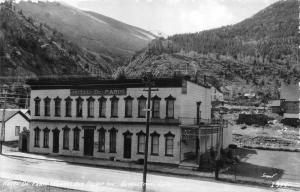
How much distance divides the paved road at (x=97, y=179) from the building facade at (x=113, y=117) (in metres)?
5.34

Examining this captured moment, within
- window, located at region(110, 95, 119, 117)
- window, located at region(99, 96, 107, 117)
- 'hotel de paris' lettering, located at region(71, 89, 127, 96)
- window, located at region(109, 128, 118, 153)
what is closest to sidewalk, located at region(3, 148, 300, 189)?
window, located at region(109, 128, 118, 153)

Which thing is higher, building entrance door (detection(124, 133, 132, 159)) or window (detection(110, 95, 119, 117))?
window (detection(110, 95, 119, 117))

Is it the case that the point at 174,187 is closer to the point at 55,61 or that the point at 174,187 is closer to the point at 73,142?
the point at 73,142

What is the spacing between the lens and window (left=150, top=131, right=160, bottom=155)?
3744 centimetres

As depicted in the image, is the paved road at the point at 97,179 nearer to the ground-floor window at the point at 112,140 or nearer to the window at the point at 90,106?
the ground-floor window at the point at 112,140

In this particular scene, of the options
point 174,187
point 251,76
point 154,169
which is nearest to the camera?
point 174,187

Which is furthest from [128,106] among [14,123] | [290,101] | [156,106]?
[290,101]

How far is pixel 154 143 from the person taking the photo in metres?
37.6

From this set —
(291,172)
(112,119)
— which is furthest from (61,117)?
(291,172)

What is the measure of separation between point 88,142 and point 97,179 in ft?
41.0

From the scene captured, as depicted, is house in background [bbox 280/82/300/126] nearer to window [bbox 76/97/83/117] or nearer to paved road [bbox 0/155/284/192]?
window [bbox 76/97/83/117]

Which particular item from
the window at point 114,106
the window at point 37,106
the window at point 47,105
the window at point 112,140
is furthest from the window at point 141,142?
the window at point 37,106

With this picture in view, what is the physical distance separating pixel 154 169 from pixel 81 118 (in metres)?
10.8

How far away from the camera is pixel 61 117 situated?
42.5 meters
